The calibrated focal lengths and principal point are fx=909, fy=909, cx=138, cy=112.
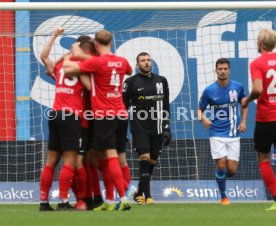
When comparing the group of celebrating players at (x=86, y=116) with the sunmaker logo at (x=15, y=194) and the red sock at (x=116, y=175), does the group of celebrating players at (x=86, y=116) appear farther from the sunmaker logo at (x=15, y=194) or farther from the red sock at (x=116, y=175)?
the sunmaker logo at (x=15, y=194)

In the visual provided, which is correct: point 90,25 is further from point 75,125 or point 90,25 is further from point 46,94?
point 75,125

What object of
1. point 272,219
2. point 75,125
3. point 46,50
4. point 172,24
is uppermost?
point 172,24

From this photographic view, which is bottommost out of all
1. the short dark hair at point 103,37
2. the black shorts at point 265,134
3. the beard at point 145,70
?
the black shorts at point 265,134

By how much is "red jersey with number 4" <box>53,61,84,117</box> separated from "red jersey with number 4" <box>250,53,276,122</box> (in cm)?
196

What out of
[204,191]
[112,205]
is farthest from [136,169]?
[112,205]

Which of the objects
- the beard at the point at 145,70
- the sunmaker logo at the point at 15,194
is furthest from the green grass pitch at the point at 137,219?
the sunmaker logo at the point at 15,194

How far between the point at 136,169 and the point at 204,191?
1.14 meters

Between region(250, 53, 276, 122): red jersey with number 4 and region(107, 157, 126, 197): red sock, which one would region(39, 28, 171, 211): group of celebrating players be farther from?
region(250, 53, 276, 122): red jersey with number 4

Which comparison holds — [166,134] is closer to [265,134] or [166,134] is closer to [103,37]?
[265,134]

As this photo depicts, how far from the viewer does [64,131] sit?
394 inches

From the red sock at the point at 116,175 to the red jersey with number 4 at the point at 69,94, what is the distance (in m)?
0.66

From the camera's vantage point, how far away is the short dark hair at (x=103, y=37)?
10.0 meters

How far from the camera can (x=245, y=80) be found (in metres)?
16.5

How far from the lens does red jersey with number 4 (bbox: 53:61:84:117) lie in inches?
396
